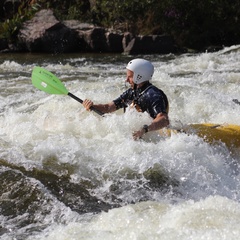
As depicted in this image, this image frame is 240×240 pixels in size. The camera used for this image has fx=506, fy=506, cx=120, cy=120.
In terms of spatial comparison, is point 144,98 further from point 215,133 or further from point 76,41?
point 76,41

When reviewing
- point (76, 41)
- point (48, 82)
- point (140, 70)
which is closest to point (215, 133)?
point (140, 70)

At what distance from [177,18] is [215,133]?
11363 mm

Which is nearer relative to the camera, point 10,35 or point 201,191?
point 201,191

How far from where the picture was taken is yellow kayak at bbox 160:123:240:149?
5.10m

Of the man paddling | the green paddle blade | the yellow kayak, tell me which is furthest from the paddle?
the yellow kayak

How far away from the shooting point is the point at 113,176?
4.61m

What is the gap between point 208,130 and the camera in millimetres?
5176

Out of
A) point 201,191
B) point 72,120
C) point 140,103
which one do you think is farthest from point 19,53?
point 201,191

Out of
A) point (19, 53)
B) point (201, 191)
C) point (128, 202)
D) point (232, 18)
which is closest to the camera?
point (128, 202)

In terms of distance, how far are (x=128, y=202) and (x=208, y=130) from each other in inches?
56.3

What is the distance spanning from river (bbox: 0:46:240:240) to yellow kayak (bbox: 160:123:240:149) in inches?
2.5

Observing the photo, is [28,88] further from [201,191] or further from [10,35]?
[10,35]

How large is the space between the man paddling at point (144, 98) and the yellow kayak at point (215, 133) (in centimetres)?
27

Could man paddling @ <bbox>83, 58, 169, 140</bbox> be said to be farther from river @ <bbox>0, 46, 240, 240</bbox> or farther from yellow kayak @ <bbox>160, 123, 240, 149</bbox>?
yellow kayak @ <bbox>160, 123, 240, 149</bbox>
